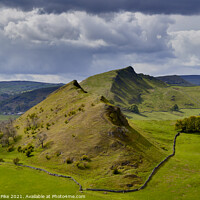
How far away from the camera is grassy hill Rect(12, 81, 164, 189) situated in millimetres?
59619

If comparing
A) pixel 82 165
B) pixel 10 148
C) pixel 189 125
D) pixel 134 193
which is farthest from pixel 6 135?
pixel 189 125

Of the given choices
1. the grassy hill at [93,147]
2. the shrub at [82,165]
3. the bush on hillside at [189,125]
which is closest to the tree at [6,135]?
the grassy hill at [93,147]

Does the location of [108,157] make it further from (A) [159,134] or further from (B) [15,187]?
(A) [159,134]

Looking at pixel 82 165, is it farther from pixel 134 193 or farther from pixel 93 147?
pixel 134 193

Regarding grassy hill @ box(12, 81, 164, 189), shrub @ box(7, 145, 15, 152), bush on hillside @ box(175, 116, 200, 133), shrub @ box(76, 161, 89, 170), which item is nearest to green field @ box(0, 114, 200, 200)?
grassy hill @ box(12, 81, 164, 189)

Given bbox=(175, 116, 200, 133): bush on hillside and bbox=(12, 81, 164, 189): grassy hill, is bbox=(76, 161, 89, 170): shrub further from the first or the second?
bbox=(175, 116, 200, 133): bush on hillside

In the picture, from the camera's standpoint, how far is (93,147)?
71.2 m

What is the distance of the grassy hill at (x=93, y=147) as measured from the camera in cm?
5962

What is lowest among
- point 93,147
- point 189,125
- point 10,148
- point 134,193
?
point 134,193

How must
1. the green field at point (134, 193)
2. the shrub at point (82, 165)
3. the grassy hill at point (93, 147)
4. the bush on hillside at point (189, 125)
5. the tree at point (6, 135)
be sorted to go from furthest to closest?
the bush on hillside at point (189, 125) → the tree at point (6, 135) → the shrub at point (82, 165) → the grassy hill at point (93, 147) → the green field at point (134, 193)

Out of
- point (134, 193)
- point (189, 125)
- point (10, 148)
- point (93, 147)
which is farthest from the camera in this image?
point (189, 125)

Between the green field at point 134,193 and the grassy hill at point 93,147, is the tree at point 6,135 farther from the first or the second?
the green field at point 134,193

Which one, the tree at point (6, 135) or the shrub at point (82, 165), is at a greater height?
the tree at point (6, 135)

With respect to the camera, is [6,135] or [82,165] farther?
[6,135]
